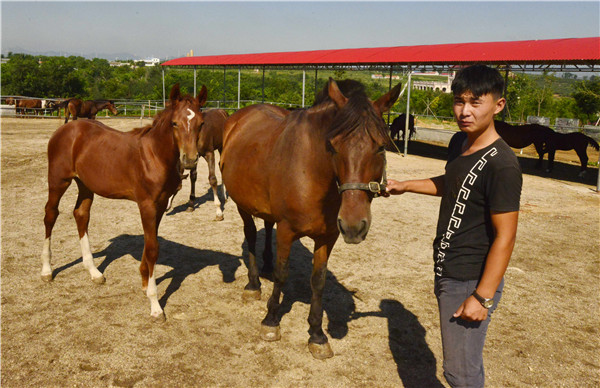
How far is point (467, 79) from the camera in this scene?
6.32 feet

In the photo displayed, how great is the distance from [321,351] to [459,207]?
→ 7.11 feet

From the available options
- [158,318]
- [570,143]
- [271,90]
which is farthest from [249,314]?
[271,90]

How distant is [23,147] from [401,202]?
46.8 ft

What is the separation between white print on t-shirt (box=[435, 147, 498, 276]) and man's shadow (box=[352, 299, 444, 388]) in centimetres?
164

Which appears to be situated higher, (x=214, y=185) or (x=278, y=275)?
(x=214, y=185)

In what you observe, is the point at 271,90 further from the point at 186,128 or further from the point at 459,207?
the point at 459,207

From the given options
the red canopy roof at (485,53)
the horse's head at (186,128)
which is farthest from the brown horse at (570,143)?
the horse's head at (186,128)

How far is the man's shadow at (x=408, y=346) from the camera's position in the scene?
3301mm

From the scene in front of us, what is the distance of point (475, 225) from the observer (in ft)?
6.48

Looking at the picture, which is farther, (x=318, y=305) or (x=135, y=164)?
(x=135, y=164)

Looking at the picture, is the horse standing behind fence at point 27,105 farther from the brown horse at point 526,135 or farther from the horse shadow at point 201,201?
the brown horse at point 526,135

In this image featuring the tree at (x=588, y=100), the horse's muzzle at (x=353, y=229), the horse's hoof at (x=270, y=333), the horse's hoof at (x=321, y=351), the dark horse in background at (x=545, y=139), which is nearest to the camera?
the horse's muzzle at (x=353, y=229)

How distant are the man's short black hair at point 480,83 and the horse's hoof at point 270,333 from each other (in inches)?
112

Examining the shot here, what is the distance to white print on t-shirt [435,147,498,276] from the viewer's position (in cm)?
191
